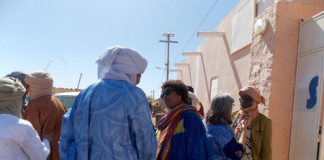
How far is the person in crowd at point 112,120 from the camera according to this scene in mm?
1218

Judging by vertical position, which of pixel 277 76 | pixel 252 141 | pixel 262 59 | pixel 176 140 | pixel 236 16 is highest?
pixel 236 16

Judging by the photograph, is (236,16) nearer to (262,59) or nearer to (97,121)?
(262,59)

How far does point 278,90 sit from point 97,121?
2690 millimetres

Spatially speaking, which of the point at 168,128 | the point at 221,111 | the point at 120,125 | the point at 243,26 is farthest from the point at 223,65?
the point at 120,125

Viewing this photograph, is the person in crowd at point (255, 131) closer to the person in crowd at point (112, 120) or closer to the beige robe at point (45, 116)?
the person in crowd at point (112, 120)

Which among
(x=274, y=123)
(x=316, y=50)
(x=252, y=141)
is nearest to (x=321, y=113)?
(x=274, y=123)

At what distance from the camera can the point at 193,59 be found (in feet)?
35.3

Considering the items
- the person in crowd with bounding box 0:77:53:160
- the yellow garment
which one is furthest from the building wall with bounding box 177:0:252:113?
the person in crowd with bounding box 0:77:53:160

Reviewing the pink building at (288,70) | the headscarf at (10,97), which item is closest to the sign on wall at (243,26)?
the pink building at (288,70)

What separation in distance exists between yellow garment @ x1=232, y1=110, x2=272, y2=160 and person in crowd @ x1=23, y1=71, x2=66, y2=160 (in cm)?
210

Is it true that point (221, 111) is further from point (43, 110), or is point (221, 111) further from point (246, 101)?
point (43, 110)

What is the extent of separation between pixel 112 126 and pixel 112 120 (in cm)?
4

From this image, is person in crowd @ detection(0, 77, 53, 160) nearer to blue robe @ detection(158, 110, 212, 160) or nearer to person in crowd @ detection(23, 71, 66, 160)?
person in crowd @ detection(23, 71, 66, 160)

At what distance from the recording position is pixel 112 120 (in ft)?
4.01
